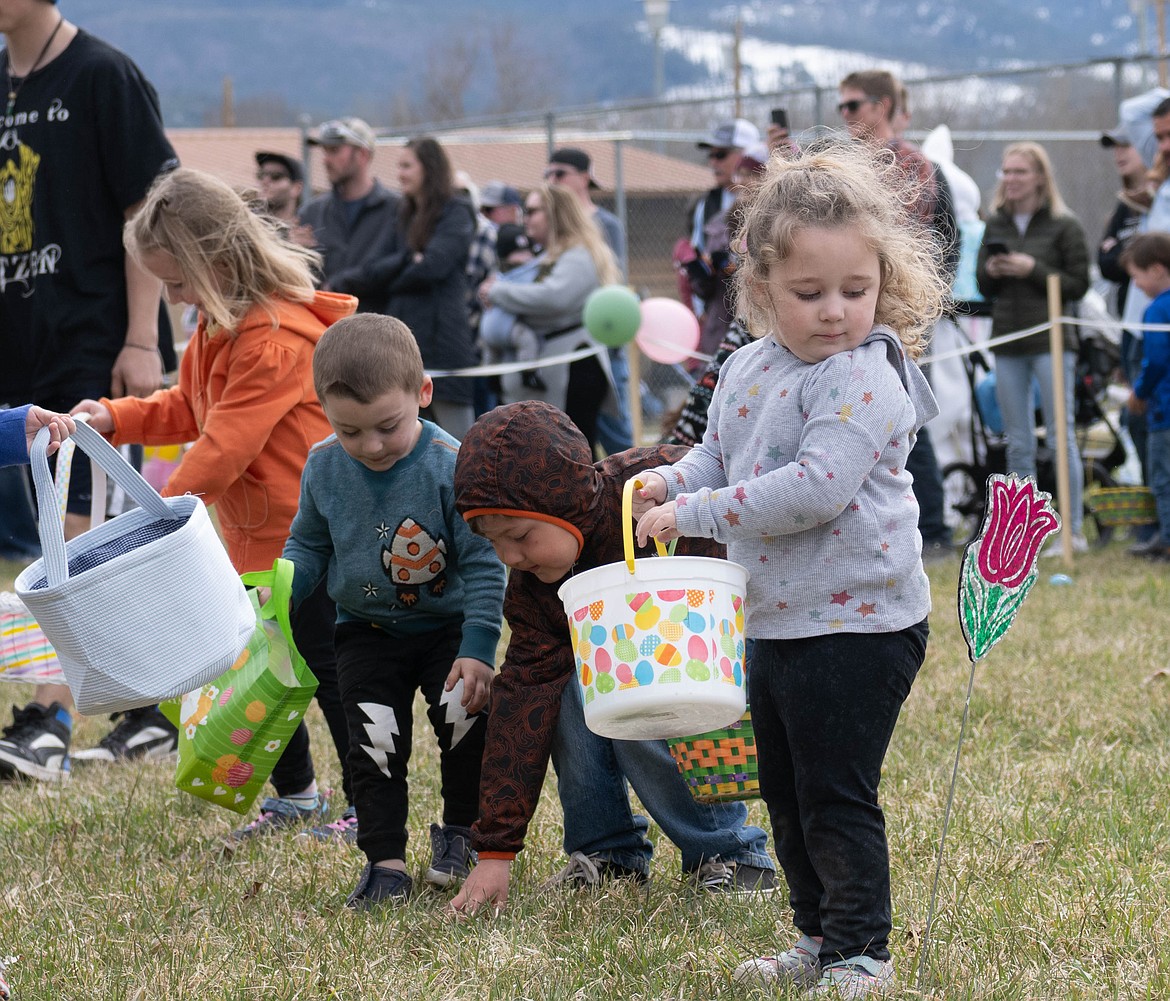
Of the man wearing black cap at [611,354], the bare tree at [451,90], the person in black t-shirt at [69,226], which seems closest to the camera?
the person in black t-shirt at [69,226]

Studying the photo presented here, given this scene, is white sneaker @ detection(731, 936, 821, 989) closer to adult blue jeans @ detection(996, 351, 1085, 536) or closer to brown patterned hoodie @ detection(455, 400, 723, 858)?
brown patterned hoodie @ detection(455, 400, 723, 858)

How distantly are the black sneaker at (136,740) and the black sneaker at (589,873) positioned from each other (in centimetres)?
188

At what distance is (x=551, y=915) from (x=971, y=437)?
20.2 ft

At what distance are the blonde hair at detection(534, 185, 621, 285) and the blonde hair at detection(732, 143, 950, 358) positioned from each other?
5.66 m

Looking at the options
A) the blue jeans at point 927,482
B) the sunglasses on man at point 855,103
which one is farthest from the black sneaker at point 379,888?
the sunglasses on man at point 855,103

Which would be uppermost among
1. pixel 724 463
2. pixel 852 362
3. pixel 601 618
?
pixel 852 362

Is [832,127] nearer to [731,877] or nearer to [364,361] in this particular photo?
[364,361]

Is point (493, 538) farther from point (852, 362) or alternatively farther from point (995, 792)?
point (995, 792)

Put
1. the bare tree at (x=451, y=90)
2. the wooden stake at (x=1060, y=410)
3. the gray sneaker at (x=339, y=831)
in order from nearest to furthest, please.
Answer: the gray sneaker at (x=339, y=831)
the wooden stake at (x=1060, y=410)
the bare tree at (x=451, y=90)

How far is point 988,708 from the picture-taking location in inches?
171

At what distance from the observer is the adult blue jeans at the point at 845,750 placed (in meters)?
2.30

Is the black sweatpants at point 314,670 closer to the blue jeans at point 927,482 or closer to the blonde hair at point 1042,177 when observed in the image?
the blue jeans at point 927,482

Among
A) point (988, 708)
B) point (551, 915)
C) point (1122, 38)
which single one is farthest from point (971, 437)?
point (1122, 38)

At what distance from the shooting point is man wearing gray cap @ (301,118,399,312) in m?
7.76
